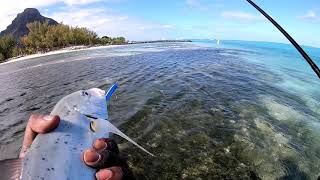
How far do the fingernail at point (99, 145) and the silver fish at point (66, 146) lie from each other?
0.06 meters

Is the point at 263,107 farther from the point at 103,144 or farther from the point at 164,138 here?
the point at 103,144

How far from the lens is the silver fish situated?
3.12 m

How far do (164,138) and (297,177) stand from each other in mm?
4135

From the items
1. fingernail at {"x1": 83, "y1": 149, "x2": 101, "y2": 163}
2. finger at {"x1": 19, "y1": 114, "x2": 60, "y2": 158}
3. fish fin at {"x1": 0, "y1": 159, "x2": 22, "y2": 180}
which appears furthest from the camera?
finger at {"x1": 19, "y1": 114, "x2": 60, "y2": 158}

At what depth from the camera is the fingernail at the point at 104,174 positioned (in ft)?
10.7

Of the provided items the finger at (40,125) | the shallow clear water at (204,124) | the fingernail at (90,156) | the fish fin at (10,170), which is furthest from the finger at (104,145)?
the shallow clear water at (204,124)

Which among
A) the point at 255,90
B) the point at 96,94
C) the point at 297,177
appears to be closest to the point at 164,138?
the point at 297,177

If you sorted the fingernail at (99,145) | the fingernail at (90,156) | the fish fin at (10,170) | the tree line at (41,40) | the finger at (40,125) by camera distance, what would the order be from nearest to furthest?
the fish fin at (10,170) → the fingernail at (90,156) → the finger at (40,125) → the fingernail at (99,145) → the tree line at (41,40)

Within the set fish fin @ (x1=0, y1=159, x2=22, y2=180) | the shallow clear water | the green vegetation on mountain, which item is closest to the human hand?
fish fin @ (x1=0, y1=159, x2=22, y2=180)

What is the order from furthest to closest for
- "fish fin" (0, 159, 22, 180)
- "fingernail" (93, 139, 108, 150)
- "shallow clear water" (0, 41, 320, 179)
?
1. "shallow clear water" (0, 41, 320, 179)
2. "fingernail" (93, 139, 108, 150)
3. "fish fin" (0, 159, 22, 180)

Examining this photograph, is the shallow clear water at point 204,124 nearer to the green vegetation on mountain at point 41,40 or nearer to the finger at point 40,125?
the finger at point 40,125

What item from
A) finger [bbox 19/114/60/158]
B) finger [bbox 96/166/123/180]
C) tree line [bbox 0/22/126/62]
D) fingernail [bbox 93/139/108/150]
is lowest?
tree line [bbox 0/22/126/62]

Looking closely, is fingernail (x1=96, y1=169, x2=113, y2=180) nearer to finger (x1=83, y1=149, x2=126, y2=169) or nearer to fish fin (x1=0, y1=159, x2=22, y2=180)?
finger (x1=83, y1=149, x2=126, y2=169)

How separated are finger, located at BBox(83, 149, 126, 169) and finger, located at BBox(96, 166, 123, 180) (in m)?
0.08
